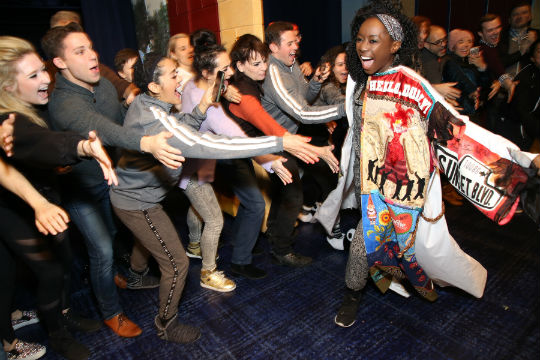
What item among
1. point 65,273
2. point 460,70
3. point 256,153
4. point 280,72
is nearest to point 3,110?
point 65,273

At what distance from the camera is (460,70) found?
3295 mm

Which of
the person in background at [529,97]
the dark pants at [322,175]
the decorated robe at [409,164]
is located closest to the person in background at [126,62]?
the dark pants at [322,175]

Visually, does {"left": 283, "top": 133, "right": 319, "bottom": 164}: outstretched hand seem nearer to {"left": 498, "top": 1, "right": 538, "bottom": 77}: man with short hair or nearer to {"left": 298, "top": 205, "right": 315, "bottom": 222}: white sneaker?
{"left": 298, "top": 205, "right": 315, "bottom": 222}: white sneaker

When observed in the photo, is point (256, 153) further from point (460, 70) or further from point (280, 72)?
point (460, 70)

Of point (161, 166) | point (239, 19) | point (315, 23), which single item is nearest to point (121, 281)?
point (161, 166)

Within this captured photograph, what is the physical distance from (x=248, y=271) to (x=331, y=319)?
2.43 ft

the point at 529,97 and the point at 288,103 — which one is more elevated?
the point at 288,103

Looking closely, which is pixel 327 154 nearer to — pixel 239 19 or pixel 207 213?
pixel 207 213

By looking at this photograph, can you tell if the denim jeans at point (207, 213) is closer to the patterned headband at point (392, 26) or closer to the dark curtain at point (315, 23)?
the patterned headband at point (392, 26)

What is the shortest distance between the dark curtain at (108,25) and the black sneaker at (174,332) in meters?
4.01

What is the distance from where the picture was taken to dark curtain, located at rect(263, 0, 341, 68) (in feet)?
12.0

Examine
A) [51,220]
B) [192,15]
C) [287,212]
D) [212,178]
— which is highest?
[192,15]

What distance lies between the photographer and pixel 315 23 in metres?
3.90

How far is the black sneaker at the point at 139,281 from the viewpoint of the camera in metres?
2.63
